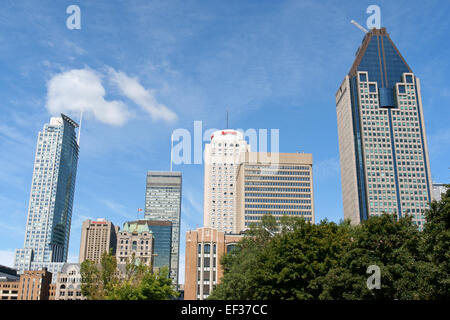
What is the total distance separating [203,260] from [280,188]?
3441 inches

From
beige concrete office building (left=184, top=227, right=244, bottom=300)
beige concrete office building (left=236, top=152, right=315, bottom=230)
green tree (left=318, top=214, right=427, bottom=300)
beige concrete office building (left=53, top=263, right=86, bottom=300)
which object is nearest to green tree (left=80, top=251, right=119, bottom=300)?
green tree (left=318, top=214, right=427, bottom=300)

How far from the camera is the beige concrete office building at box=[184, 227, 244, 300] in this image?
11275 centimetres

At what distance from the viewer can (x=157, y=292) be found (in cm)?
5112

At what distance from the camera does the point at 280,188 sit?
643ft

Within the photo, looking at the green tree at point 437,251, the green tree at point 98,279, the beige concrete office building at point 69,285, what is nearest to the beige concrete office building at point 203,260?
the green tree at point 98,279

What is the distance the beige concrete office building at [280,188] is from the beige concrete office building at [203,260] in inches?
2930

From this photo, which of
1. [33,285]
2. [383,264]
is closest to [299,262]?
[383,264]

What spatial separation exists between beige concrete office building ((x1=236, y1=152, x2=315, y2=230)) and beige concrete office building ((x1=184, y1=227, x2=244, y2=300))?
2930 inches

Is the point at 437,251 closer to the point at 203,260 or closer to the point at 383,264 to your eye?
the point at 383,264

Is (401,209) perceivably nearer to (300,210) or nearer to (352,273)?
(300,210)

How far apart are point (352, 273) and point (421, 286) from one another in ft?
23.8

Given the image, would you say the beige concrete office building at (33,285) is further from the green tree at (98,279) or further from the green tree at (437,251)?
the green tree at (437,251)

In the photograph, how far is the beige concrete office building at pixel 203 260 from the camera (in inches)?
4439
